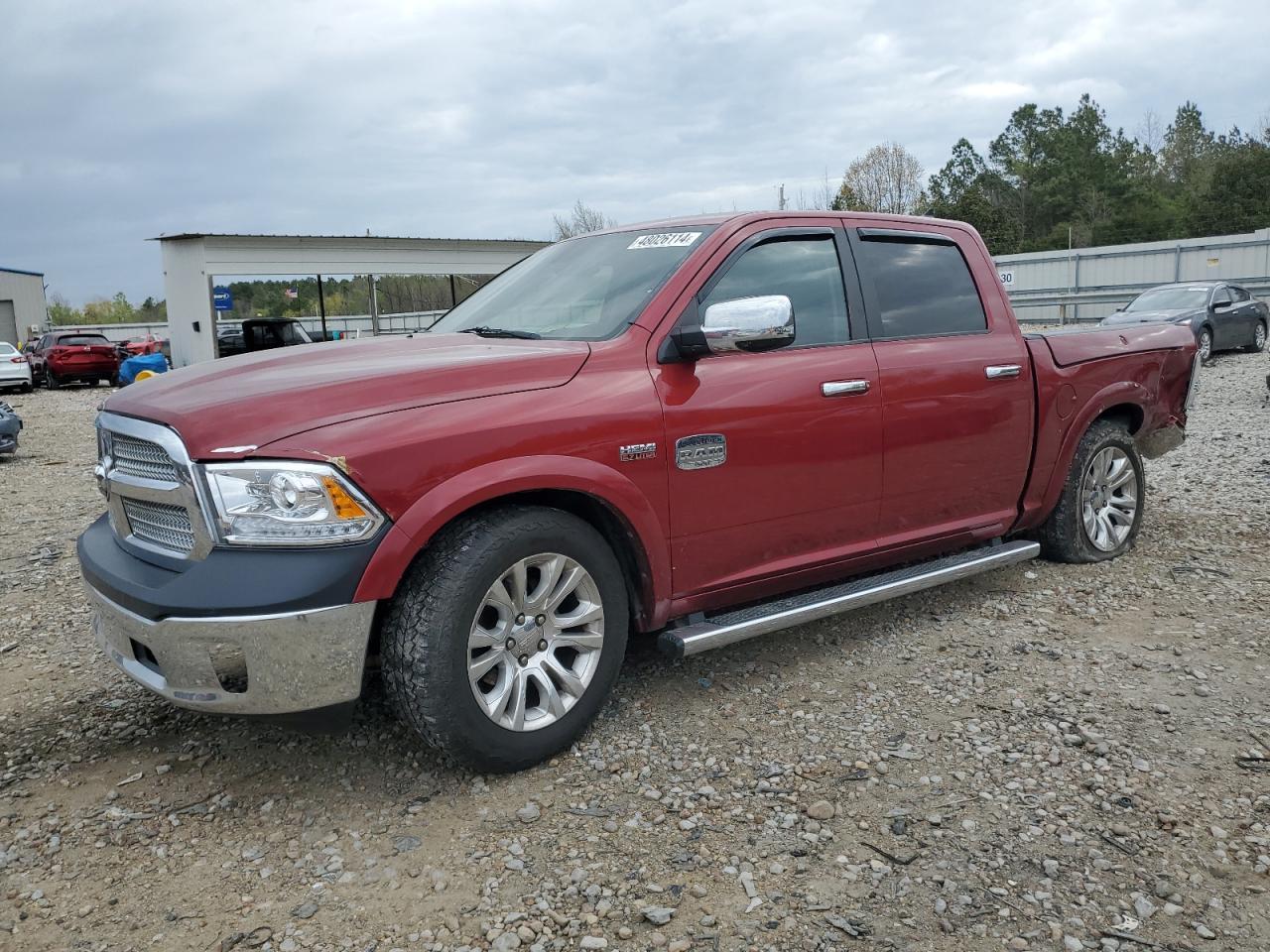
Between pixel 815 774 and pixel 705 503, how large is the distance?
3.33 ft

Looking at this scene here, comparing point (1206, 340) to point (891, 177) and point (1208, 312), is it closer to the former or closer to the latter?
point (1208, 312)

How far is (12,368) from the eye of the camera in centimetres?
2456

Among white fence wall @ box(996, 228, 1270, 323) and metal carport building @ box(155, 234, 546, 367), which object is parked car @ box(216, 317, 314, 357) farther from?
white fence wall @ box(996, 228, 1270, 323)

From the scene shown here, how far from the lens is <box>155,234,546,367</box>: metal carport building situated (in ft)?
85.5

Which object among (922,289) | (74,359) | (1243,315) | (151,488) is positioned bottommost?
(151,488)

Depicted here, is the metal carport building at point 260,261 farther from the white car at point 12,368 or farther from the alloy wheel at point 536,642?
the alloy wheel at point 536,642

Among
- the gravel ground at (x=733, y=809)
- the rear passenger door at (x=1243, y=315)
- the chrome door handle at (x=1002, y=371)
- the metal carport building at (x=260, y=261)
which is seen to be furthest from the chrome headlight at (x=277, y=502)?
the metal carport building at (x=260, y=261)

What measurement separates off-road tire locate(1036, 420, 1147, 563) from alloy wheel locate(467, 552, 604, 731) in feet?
10.2

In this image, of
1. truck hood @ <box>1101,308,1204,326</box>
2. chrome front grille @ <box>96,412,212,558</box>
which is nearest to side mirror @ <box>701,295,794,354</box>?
chrome front grille @ <box>96,412,212,558</box>

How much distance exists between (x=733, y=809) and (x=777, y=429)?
1.43 meters

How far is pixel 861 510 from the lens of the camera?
4.12 m

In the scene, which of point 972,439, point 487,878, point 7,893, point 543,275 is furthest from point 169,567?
point 972,439

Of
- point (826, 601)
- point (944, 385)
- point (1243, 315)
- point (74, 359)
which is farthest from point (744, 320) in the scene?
point (74, 359)

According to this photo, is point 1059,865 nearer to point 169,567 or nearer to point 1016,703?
point 1016,703
